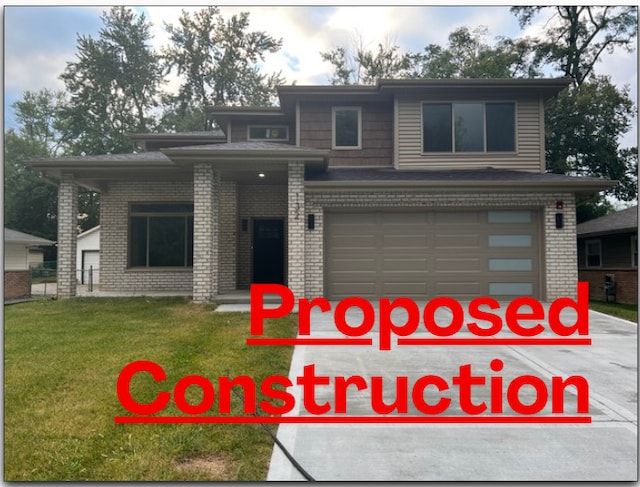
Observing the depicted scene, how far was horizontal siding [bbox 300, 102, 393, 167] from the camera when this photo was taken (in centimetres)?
1148

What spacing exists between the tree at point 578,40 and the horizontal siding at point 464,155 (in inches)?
362

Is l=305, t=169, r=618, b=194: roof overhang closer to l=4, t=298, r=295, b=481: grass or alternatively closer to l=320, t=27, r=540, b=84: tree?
l=4, t=298, r=295, b=481: grass

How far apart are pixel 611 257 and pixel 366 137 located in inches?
357

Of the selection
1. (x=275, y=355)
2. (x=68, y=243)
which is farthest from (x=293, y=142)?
(x=275, y=355)

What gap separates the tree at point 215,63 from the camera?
88.3ft

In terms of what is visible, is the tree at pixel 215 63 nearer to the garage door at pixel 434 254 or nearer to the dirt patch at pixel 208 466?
the garage door at pixel 434 254

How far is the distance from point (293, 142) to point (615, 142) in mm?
12945

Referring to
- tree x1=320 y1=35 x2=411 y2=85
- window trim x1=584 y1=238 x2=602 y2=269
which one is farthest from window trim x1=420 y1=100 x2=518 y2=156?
tree x1=320 y1=35 x2=411 y2=85

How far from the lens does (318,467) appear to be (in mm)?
2670

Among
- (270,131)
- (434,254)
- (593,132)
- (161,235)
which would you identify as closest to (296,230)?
(434,254)

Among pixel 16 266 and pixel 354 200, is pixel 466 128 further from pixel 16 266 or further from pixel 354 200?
pixel 16 266

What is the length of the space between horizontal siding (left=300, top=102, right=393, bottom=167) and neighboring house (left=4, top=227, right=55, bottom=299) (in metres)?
8.78

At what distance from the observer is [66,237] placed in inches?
385
